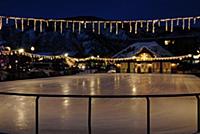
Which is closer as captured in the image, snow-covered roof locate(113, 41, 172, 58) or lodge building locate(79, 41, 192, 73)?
lodge building locate(79, 41, 192, 73)

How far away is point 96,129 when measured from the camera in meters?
6.44

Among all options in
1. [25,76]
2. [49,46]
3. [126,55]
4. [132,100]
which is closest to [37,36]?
[49,46]

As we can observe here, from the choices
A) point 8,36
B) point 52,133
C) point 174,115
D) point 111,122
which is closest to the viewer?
point 52,133

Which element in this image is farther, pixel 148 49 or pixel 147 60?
pixel 148 49

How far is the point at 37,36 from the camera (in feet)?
435

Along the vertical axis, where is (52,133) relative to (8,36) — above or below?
below

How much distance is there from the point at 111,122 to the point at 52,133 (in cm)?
150

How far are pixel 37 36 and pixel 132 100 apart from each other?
124 metres

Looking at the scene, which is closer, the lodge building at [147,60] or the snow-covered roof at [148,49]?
the lodge building at [147,60]

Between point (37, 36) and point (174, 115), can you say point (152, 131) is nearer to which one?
point (174, 115)

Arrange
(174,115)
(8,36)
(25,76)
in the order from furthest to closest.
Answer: (8,36)
(25,76)
(174,115)

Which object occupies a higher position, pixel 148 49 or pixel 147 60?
pixel 148 49

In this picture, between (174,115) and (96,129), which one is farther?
(174,115)

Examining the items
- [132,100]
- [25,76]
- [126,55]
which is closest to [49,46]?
[126,55]
